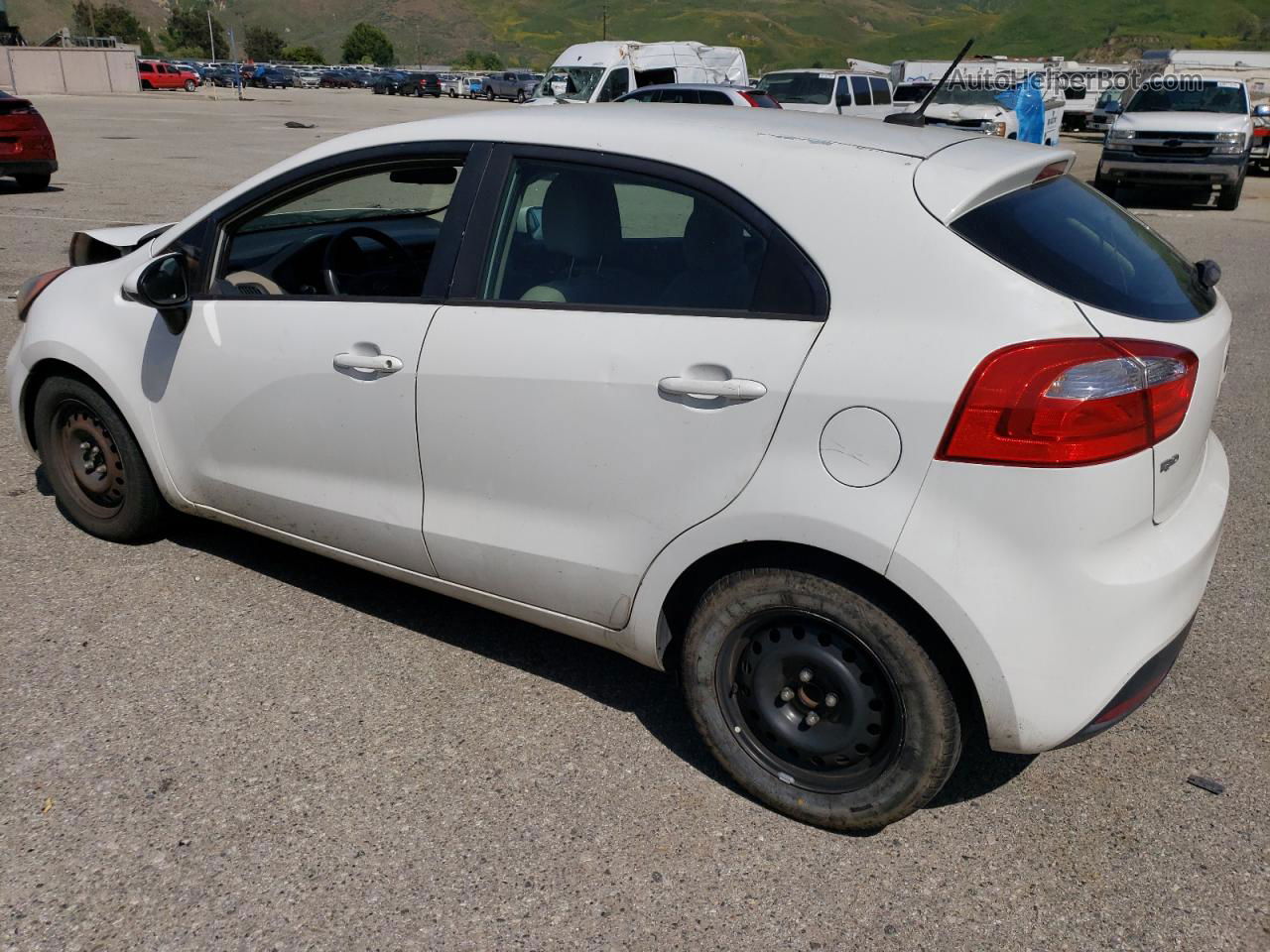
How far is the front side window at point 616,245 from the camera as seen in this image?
2750 mm

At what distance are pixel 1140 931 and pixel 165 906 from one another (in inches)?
85.7

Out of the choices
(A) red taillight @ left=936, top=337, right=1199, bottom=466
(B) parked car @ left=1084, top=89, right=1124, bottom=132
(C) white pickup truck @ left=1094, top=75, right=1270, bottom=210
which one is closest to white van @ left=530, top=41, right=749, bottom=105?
(C) white pickup truck @ left=1094, top=75, right=1270, bottom=210

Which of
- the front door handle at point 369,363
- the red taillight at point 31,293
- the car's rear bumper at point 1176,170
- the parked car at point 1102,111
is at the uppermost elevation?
the front door handle at point 369,363

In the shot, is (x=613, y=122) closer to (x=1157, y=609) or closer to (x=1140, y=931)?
(x=1157, y=609)

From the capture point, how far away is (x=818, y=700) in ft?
9.08

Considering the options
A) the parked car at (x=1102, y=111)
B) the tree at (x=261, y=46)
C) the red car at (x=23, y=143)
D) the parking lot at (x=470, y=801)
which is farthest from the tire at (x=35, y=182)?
the tree at (x=261, y=46)

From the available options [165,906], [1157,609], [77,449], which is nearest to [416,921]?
[165,906]

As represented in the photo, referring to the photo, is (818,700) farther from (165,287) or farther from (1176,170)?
(1176,170)

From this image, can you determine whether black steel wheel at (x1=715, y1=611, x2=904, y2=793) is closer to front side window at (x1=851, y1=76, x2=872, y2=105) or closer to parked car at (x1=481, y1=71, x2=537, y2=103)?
front side window at (x1=851, y1=76, x2=872, y2=105)

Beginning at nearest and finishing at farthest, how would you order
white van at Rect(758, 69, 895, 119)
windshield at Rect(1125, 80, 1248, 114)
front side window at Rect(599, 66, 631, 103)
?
windshield at Rect(1125, 80, 1248, 114)
white van at Rect(758, 69, 895, 119)
front side window at Rect(599, 66, 631, 103)

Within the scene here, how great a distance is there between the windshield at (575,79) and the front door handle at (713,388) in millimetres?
23307

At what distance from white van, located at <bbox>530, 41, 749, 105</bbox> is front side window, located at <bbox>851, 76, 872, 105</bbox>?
3510 millimetres

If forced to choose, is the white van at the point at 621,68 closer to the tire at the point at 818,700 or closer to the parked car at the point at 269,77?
the tire at the point at 818,700

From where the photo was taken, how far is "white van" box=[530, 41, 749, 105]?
25.1m
